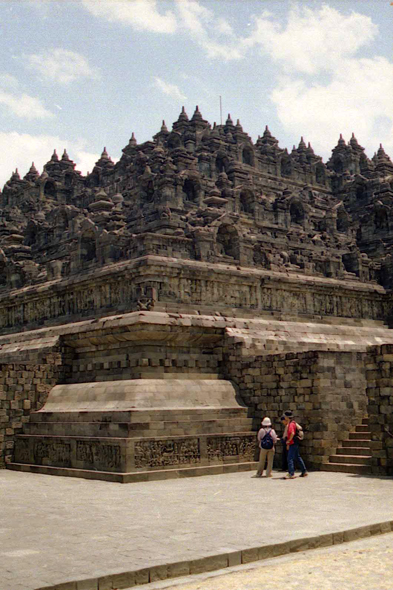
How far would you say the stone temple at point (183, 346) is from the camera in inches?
734

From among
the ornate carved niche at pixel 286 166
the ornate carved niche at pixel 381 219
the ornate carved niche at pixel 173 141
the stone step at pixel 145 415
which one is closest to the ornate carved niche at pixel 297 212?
the ornate carved niche at pixel 381 219

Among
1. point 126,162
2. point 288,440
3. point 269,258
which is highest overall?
point 126,162

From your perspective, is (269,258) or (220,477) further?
(269,258)

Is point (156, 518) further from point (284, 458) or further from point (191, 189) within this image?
point (191, 189)

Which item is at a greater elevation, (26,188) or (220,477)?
(26,188)

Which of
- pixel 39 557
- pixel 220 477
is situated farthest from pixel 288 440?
pixel 39 557

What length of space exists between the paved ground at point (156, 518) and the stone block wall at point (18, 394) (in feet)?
15.5

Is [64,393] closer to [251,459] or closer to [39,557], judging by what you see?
[251,459]

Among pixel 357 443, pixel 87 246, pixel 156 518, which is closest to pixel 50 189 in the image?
pixel 87 246

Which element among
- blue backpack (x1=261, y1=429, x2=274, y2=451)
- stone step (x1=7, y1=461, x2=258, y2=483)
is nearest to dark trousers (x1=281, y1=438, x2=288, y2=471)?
stone step (x1=7, y1=461, x2=258, y2=483)

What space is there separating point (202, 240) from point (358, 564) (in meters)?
15.8

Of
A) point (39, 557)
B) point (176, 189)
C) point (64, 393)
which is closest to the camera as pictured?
point (39, 557)

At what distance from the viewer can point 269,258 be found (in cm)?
2541

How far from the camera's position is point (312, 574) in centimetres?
820
